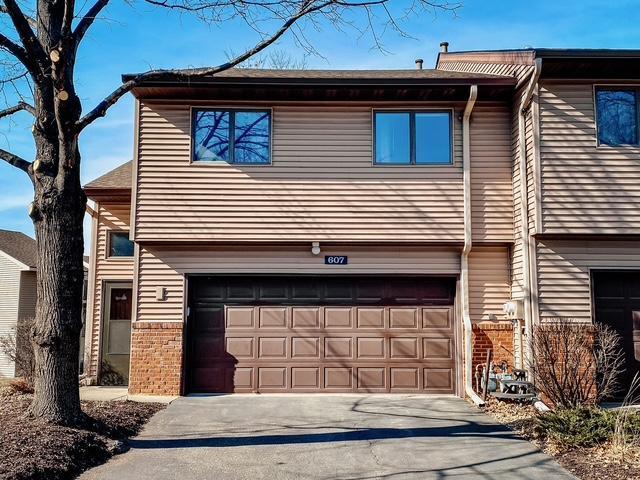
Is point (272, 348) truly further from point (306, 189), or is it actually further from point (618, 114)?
point (618, 114)

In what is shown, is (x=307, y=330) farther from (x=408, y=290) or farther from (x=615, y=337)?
(x=615, y=337)

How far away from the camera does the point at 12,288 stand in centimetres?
2247

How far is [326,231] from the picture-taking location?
11.1 metres


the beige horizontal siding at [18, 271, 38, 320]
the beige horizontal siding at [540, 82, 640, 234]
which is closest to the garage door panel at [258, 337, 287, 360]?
the beige horizontal siding at [540, 82, 640, 234]

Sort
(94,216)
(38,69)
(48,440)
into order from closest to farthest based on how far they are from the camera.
A: (48,440) < (38,69) < (94,216)

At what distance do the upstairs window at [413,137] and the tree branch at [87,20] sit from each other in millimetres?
5261

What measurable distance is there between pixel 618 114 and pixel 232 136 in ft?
22.5

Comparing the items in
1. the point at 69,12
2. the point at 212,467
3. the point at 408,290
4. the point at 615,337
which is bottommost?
the point at 212,467

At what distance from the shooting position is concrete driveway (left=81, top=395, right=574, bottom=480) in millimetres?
6465

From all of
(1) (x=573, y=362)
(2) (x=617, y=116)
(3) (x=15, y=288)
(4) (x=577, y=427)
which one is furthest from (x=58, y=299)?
(3) (x=15, y=288)

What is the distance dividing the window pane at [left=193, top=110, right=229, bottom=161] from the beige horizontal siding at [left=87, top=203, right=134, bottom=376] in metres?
3.02

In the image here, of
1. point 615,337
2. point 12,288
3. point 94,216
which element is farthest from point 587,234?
point 12,288

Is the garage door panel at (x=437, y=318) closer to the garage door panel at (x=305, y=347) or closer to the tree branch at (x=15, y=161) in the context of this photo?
the garage door panel at (x=305, y=347)

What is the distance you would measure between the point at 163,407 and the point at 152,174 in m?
4.18
